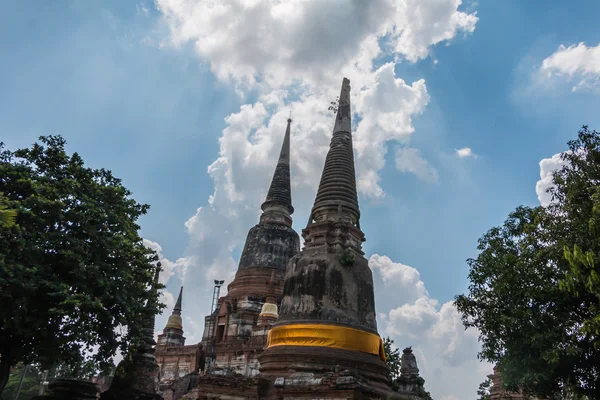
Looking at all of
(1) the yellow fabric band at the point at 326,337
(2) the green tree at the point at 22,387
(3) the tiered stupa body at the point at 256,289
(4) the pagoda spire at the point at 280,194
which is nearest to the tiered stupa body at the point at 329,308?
(1) the yellow fabric band at the point at 326,337

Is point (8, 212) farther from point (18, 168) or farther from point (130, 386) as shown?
point (130, 386)

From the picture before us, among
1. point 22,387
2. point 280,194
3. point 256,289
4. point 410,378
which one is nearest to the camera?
point 410,378

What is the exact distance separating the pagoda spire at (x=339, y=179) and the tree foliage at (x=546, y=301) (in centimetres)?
621

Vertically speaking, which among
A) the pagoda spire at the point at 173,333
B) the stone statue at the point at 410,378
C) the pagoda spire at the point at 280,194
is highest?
the pagoda spire at the point at 280,194

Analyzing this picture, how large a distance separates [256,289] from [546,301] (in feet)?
68.3

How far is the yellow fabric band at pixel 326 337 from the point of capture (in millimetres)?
16031

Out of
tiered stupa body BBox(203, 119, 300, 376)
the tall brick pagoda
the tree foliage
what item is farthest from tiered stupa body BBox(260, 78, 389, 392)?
the tall brick pagoda

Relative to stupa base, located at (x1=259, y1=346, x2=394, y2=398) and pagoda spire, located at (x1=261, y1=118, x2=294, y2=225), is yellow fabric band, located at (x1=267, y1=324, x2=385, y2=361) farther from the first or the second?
pagoda spire, located at (x1=261, y1=118, x2=294, y2=225)

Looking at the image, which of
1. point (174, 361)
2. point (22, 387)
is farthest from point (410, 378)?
point (22, 387)

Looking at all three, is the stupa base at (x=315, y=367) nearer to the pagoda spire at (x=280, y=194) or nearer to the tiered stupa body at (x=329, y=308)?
the tiered stupa body at (x=329, y=308)

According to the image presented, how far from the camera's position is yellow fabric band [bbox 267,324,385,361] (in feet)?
52.6

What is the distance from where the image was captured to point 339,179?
2131 cm

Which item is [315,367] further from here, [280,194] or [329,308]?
[280,194]

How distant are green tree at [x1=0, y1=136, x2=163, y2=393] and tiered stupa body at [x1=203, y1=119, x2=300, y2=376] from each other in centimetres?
1211
